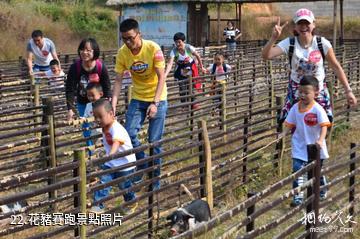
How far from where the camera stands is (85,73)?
725 cm

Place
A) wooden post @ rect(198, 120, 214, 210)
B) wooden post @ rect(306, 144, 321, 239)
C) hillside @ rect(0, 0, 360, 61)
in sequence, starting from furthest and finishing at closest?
hillside @ rect(0, 0, 360, 61) → wooden post @ rect(198, 120, 214, 210) → wooden post @ rect(306, 144, 321, 239)

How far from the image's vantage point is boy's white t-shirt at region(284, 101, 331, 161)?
5941mm

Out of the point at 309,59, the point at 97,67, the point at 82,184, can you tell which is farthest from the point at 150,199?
the point at 97,67

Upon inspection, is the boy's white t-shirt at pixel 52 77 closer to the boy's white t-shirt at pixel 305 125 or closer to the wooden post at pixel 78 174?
the boy's white t-shirt at pixel 305 125

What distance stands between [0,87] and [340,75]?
680cm

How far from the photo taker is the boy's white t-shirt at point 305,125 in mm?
5941

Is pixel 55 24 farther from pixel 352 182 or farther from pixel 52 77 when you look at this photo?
pixel 352 182

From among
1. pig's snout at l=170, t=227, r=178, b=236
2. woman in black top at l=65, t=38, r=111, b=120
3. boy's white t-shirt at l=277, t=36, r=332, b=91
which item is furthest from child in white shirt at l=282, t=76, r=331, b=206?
woman in black top at l=65, t=38, r=111, b=120

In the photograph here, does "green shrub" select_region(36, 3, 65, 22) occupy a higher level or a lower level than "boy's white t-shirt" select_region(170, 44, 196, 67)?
higher

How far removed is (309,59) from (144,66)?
164 cm

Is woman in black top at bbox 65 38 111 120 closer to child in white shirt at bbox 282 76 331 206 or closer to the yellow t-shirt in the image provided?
the yellow t-shirt

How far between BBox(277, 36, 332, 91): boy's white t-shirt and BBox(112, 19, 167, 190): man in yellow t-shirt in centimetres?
127

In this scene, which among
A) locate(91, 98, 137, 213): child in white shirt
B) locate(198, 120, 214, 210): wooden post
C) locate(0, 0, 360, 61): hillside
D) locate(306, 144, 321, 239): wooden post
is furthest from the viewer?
locate(0, 0, 360, 61): hillside

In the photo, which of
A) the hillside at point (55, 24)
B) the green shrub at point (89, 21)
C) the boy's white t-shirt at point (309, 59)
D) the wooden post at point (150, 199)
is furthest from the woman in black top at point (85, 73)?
the green shrub at point (89, 21)
